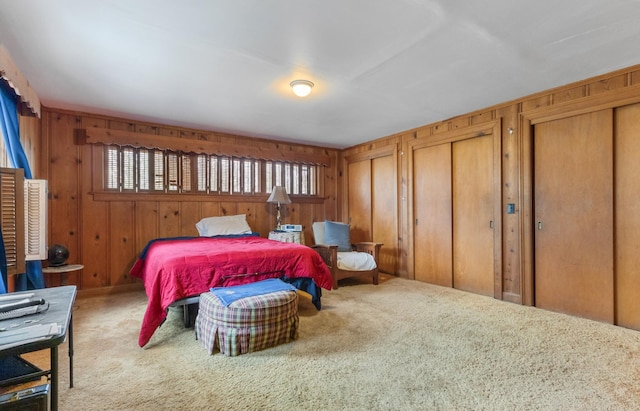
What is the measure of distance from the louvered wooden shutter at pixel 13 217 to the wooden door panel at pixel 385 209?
14.1 ft

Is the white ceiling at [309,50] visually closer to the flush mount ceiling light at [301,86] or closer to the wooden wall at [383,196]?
the flush mount ceiling light at [301,86]

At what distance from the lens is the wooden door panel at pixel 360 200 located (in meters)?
5.48

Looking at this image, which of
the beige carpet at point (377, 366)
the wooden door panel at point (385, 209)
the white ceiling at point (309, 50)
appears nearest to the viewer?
the beige carpet at point (377, 366)

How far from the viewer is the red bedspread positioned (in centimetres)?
244

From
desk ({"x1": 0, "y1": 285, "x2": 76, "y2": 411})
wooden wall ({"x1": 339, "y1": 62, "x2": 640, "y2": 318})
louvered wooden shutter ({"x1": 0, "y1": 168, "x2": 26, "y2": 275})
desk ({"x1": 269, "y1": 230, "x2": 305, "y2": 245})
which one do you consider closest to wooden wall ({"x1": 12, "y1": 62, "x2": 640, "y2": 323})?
wooden wall ({"x1": 339, "y1": 62, "x2": 640, "y2": 318})

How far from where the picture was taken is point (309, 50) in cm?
235

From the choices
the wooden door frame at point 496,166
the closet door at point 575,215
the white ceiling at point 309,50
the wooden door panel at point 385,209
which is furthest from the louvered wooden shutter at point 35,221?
the closet door at point 575,215

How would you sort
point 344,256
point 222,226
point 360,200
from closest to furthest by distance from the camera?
point 344,256 < point 222,226 < point 360,200

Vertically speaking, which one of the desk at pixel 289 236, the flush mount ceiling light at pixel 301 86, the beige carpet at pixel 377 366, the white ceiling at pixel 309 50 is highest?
the white ceiling at pixel 309 50

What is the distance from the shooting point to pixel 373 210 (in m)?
5.39

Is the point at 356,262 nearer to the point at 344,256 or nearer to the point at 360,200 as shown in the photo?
the point at 344,256

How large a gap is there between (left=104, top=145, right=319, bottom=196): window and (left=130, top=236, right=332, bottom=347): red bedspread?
1.72 m

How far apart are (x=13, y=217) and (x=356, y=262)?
3.44 metres

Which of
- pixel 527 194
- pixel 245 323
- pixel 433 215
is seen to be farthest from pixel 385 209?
pixel 245 323
